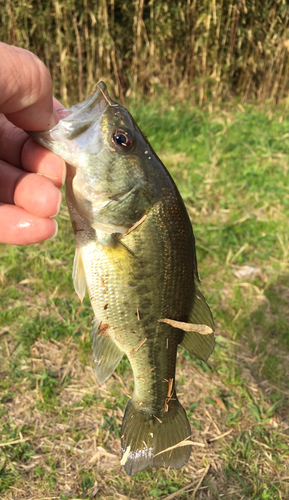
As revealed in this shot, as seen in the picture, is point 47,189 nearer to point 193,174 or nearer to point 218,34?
point 193,174

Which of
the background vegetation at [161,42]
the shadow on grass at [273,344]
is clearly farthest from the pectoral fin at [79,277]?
the background vegetation at [161,42]

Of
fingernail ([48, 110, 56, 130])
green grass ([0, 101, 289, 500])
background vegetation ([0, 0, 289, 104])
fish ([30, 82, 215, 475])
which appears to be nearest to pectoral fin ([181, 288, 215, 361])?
fish ([30, 82, 215, 475])

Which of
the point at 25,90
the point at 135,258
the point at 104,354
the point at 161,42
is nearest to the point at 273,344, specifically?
the point at 104,354

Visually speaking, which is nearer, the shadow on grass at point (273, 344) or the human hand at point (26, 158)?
the human hand at point (26, 158)

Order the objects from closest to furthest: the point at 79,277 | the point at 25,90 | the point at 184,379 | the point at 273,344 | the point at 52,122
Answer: the point at 25,90, the point at 52,122, the point at 79,277, the point at 184,379, the point at 273,344

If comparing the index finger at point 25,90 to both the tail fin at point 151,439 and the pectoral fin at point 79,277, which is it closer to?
the pectoral fin at point 79,277

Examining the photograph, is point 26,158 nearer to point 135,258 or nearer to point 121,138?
point 121,138

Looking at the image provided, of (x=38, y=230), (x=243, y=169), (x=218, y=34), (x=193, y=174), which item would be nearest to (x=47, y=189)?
(x=38, y=230)
